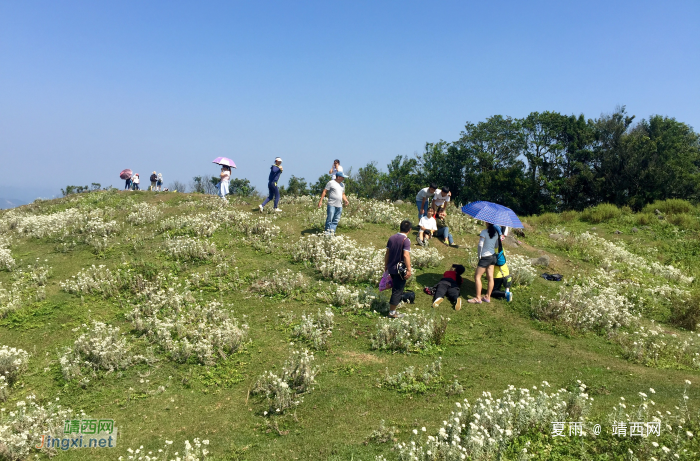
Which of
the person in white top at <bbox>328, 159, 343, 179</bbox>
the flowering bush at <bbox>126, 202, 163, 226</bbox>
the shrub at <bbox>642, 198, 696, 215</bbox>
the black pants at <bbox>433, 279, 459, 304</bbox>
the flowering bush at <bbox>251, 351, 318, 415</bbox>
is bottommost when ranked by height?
the flowering bush at <bbox>251, 351, 318, 415</bbox>

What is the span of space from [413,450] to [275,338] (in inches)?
166

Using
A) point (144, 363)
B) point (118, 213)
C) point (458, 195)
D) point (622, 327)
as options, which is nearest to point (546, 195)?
point (458, 195)

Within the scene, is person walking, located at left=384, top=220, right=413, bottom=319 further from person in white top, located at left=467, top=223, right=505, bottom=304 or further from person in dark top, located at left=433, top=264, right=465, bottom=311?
person in white top, located at left=467, top=223, right=505, bottom=304

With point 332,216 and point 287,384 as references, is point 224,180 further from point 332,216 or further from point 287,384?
point 287,384

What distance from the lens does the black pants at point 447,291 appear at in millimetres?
9992

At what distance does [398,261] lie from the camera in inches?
350

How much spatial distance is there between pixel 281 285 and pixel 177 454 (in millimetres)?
5414

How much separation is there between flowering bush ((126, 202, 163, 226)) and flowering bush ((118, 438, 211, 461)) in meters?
12.0

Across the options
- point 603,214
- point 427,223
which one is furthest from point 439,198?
point 603,214

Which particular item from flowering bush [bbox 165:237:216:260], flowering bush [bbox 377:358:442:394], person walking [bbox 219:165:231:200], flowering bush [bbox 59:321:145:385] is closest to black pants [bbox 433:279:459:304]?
flowering bush [bbox 377:358:442:394]

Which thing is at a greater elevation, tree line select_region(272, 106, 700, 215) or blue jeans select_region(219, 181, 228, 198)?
tree line select_region(272, 106, 700, 215)

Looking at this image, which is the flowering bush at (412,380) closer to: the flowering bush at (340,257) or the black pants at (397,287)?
the black pants at (397,287)

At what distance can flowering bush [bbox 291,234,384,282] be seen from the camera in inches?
439

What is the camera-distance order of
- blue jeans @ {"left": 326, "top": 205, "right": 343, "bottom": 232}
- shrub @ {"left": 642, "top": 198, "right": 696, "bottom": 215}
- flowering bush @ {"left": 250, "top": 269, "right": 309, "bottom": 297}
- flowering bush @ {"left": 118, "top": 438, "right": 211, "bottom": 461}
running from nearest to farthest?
flowering bush @ {"left": 118, "top": 438, "right": 211, "bottom": 461}, flowering bush @ {"left": 250, "top": 269, "right": 309, "bottom": 297}, blue jeans @ {"left": 326, "top": 205, "right": 343, "bottom": 232}, shrub @ {"left": 642, "top": 198, "right": 696, "bottom": 215}
